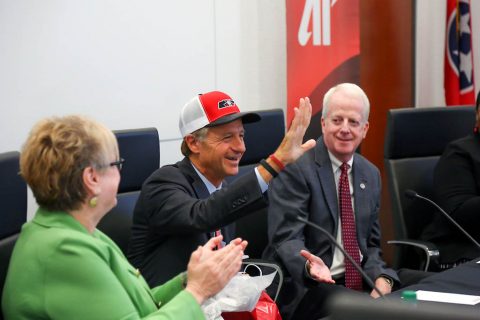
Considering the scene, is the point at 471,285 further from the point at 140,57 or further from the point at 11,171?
the point at 140,57

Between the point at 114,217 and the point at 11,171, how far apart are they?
3.19 feet

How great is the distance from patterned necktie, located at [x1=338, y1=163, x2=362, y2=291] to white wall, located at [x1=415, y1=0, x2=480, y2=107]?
249 cm

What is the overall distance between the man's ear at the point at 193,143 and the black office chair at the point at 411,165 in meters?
1.22

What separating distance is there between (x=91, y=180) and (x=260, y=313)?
0.77 m

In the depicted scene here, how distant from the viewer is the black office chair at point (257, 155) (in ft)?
10.5

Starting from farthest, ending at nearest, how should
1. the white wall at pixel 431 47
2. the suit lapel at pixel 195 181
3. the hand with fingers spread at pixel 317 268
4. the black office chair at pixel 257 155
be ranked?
the white wall at pixel 431 47, the black office chair at pixel 257 155, the hand with fingers spread at pixel 317 268, the suit lapel at pixel 195 181

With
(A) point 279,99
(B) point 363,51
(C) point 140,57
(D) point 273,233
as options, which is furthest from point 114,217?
(B) point 363,51

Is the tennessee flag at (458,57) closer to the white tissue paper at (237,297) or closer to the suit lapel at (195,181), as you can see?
the suit lapel at (195,181)

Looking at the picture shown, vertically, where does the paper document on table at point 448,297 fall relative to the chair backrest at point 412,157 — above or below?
below

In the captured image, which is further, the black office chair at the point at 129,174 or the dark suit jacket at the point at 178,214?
the black office chair at the point at 129,174

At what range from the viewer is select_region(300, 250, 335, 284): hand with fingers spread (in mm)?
2566

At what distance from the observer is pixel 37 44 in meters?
3.06

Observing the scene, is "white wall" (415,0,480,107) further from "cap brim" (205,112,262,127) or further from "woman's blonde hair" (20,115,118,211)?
"woman's blonde hair" (20,115,118,211)

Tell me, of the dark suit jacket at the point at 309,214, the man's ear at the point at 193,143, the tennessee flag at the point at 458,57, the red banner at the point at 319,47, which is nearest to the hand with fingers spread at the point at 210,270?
the man's ear at the point at 193,143
